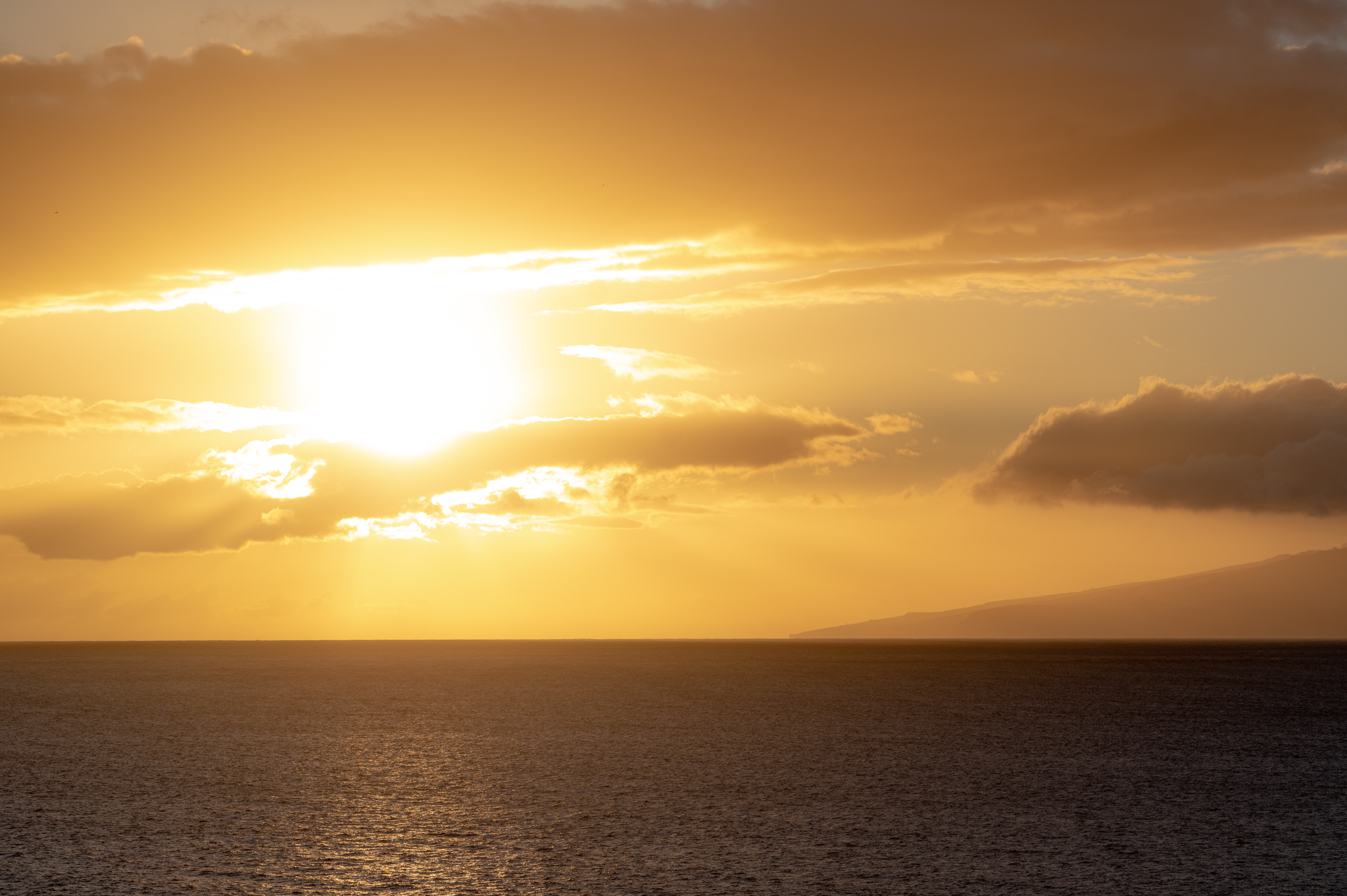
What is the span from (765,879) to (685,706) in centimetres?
4609

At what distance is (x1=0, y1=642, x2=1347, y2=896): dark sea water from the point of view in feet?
75.9

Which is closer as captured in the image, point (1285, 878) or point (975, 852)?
point (1285, 878)

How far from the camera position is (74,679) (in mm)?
104062

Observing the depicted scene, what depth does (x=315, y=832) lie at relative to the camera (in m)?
27.2

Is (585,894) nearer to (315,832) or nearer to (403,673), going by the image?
(315,832)

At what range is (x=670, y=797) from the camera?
3241 centimetres

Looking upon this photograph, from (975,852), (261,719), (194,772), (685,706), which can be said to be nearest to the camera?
(975,852)

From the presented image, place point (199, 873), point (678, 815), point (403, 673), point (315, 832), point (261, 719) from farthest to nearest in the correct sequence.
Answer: point (403, 673) → point (261, 719) → point (678, 815) → point (315, 832) → point (199, 873)

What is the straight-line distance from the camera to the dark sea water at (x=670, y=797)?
23125mm

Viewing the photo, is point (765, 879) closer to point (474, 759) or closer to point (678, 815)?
point (678, 815)

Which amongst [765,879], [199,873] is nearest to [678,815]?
[765,879]

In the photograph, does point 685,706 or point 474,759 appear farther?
point 685,706

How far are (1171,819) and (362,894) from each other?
68.7 ft

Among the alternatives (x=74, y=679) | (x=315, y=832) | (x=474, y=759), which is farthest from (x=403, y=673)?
(x=315, y=832)
